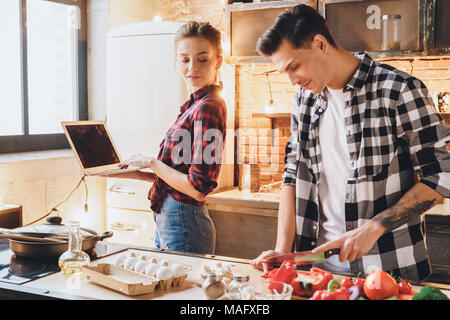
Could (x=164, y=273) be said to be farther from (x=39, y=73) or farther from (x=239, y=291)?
(x=39, y=73)

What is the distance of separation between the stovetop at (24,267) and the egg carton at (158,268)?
215 mm

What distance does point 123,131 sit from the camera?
135 inches

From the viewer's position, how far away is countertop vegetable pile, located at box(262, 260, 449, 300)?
1149 millimetres

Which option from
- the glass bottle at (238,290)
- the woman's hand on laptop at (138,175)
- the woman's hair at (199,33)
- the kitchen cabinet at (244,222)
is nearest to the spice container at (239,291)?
the glass bottle at (238,290)

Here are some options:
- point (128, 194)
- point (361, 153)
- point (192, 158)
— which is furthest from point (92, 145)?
point (128, 194)

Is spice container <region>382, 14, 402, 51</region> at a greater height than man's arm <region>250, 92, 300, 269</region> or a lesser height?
greater

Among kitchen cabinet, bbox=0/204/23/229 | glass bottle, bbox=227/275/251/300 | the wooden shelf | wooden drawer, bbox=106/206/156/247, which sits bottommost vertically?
wooden drawer, bbox=106/206/156/247

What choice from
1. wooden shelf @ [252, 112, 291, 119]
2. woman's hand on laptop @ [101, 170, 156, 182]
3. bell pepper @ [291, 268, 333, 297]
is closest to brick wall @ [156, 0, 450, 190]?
wooden shelf @ [252, 112, 291, 119]

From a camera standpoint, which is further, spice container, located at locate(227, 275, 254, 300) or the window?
the window

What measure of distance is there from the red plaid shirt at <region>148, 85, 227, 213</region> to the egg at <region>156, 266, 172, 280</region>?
0.54m

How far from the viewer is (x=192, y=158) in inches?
75.4

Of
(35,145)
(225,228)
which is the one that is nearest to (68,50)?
(35,145)

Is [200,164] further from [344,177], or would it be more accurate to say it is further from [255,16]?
[255,16]

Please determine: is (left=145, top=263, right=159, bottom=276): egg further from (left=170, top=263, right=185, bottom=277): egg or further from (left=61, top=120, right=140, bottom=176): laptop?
(left=61, top=120, right=140, bottom=176): laptop
